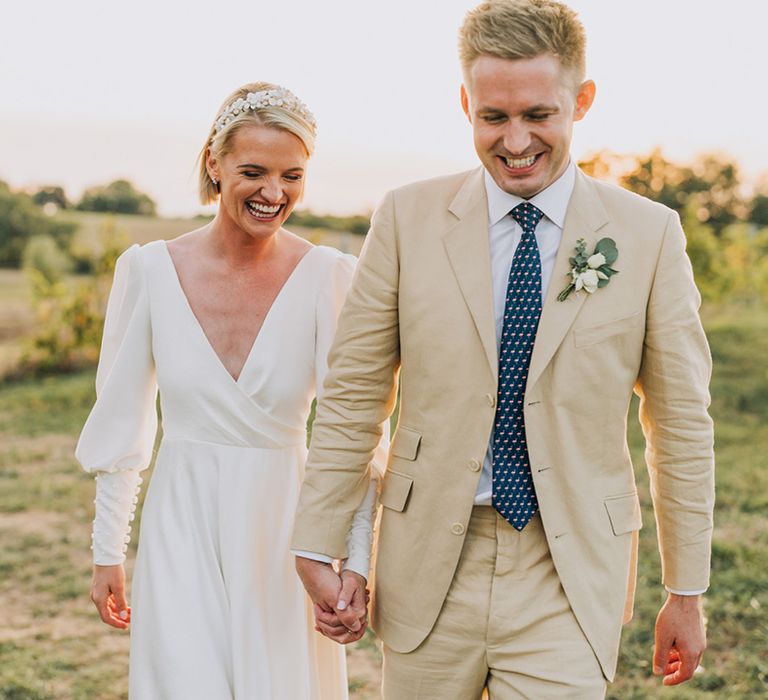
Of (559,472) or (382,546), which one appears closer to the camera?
(559,472)

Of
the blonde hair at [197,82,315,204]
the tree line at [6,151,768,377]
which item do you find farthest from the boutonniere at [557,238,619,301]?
the tree line at [6,151,768,377]

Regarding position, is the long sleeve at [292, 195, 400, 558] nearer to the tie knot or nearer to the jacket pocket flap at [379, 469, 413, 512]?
the jacket pocket flap at [379, 469, 413, 512]

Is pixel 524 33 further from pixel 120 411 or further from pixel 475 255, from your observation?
pixel 120 411

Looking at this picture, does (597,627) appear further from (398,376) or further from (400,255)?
(400,255)

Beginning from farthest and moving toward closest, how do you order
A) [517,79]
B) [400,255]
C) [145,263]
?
[145,263] < [400,255] < [517,79]

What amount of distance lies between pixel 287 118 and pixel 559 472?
44.8 inches

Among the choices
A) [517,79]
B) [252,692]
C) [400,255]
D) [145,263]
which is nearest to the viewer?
[517,79]

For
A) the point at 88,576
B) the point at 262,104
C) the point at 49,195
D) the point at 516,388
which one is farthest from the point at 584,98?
the point at 49,195

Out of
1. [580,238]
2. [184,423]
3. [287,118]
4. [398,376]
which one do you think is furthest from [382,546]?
[287,118]

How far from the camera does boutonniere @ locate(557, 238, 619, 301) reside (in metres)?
2.59

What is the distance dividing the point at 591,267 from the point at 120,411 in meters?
1.31

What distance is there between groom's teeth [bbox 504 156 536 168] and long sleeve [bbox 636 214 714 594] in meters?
0.35

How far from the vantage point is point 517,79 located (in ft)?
8.27

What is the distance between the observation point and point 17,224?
13.4 metres
